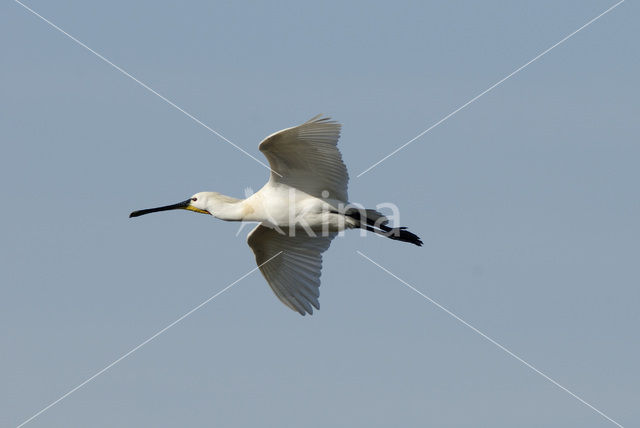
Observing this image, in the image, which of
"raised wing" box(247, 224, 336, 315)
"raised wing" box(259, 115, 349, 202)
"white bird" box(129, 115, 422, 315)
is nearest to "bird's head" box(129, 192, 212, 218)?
"white bird" box(129, 115, 422, 315)

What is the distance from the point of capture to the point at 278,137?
1992cm

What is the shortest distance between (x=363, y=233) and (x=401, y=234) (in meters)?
0.97

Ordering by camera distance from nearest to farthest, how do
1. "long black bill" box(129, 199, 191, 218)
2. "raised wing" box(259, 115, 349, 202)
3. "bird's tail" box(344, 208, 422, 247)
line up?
"raised wing" box(259, 115, 349, 202) < "bird's tail" box(344, 208, 422, 247) < "long black bill" box(129, 199, 191, 218)

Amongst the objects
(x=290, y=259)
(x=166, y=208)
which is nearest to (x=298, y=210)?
(x=290, y=259)

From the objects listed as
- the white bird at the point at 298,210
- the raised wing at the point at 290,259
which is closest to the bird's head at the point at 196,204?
the white bird at the point at 298,210

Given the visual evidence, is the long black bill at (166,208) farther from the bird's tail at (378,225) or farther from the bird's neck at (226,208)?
the bird's tail at (378,225)

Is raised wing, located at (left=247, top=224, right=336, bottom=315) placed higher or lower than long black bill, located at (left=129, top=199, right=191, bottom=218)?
lower

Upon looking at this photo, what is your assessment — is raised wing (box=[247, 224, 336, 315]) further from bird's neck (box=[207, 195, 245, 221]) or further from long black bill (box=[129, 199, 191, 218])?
long black bill (box=[129, 199, 191, 218])

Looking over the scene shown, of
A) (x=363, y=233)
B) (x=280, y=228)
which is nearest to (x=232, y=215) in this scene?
(x=280, y=228)

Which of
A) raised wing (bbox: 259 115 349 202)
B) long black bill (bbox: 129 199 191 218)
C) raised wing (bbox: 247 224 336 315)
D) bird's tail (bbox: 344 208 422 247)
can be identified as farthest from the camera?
long black bill (bbox: 129 199 191 218)

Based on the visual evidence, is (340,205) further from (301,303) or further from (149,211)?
(149,211)

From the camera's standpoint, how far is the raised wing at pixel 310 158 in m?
19.9

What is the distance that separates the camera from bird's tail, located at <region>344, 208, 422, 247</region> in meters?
21.3

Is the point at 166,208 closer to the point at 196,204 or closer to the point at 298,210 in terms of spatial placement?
the point at 196,204
